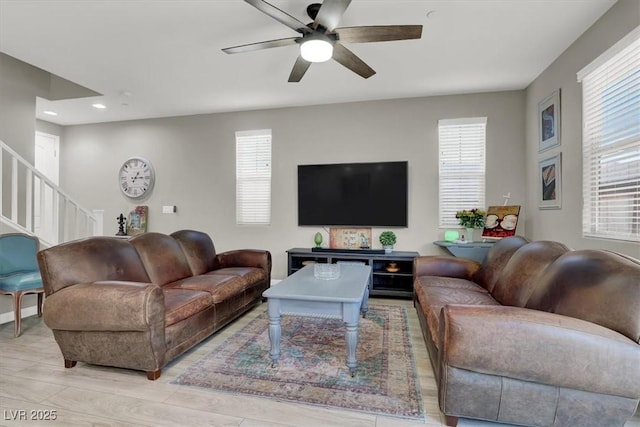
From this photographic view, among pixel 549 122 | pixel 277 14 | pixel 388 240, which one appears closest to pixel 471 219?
pixel 388 240

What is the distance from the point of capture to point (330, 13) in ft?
6.42

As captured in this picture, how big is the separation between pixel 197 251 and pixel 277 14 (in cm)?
267

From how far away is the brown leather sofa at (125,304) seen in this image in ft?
6.71

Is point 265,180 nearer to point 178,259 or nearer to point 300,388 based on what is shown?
point 178,259

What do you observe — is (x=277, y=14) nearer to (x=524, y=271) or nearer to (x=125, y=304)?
(x=125, y=304)

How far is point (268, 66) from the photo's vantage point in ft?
11.2

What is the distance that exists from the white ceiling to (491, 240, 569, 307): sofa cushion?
1832 mm

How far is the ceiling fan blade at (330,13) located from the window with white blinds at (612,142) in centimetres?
205

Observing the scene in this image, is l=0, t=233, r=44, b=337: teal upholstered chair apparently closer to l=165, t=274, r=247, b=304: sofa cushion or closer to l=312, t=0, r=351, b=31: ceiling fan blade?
l=165, t=274, r=247, b=304: sofa cushion

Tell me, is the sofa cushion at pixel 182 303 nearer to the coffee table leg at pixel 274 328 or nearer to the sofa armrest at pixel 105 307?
the sofa armrest at pixel 105 307

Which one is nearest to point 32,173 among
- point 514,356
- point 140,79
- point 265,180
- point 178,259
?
point 140,79

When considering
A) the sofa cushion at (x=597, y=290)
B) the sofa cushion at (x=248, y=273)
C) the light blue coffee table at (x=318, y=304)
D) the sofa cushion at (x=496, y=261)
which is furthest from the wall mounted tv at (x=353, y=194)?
the sofa cushion at (x=597, y=290)

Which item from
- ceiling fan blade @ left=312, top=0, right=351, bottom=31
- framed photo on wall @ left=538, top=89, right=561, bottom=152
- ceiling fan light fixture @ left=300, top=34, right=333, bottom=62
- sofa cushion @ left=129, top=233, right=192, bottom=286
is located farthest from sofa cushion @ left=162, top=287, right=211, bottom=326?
framed photo on wall @ left=538, top=89, right=561, bottom=152

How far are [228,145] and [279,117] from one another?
943 mm
